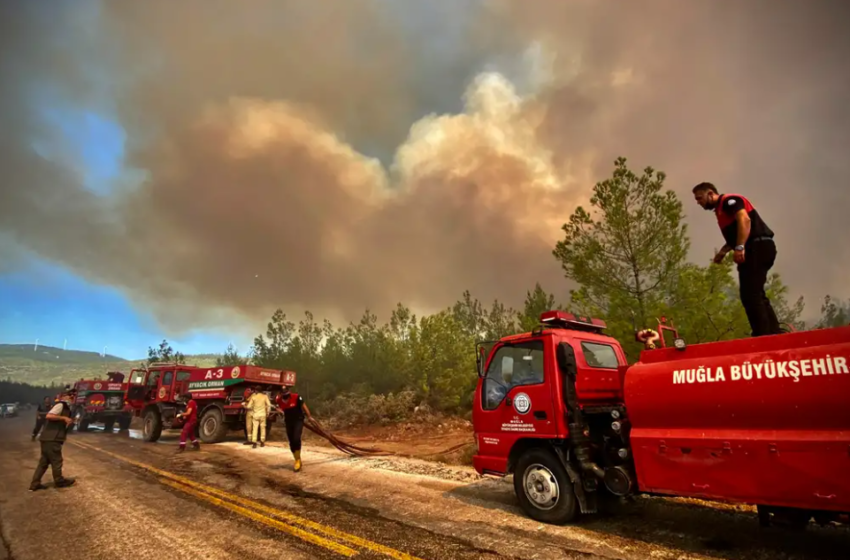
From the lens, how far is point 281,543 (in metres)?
5.22

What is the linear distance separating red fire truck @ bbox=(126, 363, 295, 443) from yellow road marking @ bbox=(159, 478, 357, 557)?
9.19 m

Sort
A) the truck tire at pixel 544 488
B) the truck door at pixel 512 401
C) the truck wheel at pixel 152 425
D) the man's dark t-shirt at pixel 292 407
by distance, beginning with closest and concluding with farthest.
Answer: the truck tire at pixel 544 488 → the truck door at pixel 512 401 → the man's dark t-shirt at pixel 292 407 → the truck wheel at pixel 152 425

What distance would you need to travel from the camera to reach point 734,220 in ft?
16.7

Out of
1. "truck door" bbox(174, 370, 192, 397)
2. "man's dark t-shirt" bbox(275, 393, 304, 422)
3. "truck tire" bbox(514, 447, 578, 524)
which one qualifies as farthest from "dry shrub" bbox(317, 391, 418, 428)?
"truck tire" bbox(514, 447, 578, 524)

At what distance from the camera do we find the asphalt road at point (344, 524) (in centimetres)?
489

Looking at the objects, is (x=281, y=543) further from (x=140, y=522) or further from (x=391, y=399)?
(x=391, y=399)

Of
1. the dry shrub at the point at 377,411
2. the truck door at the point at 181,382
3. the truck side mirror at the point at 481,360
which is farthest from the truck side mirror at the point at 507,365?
the dry shrub at the point at 377,411

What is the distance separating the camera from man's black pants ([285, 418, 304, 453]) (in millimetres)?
10711

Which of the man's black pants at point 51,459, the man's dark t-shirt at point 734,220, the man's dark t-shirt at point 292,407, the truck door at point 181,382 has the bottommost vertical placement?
the man's black pants at point 51,459

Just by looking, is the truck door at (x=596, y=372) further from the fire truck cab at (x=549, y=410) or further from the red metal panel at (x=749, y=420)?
the red metal panel at (x=749, y=420)

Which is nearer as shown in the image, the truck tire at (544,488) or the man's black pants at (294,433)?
the truck tire at (544,488)

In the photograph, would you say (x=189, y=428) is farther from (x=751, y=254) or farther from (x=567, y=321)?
(x=751, y=254)

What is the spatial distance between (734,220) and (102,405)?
29529 mm

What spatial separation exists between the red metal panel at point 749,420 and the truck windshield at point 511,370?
1384 millimetres
